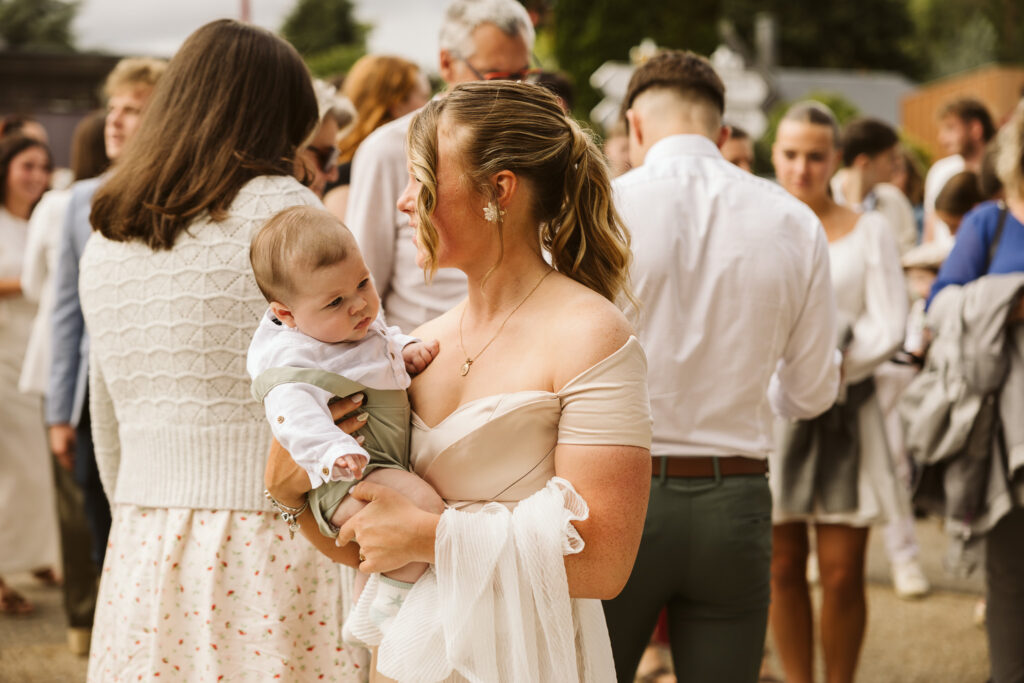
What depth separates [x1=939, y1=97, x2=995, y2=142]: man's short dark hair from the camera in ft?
25.2

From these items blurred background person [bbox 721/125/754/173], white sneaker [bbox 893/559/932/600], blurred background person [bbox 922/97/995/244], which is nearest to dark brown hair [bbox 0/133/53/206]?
blurred background person [bbox 721/125/754/173]

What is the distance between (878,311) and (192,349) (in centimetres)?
283

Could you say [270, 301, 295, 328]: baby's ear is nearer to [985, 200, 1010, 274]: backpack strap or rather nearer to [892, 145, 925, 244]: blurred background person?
[985, 200, 1010, 274]: backpack strap

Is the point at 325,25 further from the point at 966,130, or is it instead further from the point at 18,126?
the point at 966,130

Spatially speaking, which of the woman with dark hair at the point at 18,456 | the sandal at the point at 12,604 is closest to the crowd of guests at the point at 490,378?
the woman with dark hair at the point at 18,456

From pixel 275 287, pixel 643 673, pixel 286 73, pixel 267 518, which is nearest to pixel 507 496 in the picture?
pixel 275 287

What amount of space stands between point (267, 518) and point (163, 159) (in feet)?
2.89

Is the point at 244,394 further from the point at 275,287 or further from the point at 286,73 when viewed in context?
the point at 286,73

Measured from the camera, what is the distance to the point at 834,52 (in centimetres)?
4900

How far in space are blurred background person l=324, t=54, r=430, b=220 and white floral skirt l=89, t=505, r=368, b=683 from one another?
1.97 m

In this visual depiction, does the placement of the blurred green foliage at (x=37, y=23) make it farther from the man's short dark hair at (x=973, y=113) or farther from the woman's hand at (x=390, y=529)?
the woman's hand at (x=390, y=529)

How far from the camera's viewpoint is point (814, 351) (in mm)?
2975

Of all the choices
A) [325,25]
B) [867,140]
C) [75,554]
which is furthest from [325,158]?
[325,25]

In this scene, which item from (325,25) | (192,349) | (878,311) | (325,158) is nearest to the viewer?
(192,349)
